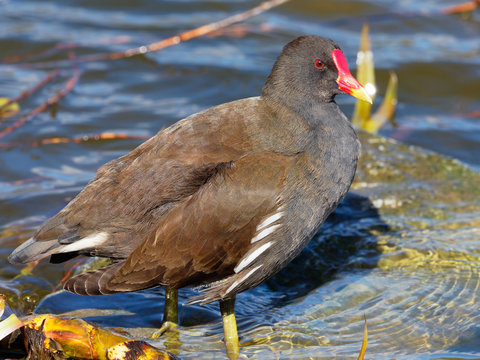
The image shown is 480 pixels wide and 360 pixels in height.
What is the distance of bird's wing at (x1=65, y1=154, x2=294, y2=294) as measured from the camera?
388 centimetres

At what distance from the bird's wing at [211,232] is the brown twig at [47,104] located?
364 cm

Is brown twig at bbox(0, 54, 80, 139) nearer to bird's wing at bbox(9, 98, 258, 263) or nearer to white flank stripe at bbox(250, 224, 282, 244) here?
bird's wing at bbox(9, 98, 258, 263)

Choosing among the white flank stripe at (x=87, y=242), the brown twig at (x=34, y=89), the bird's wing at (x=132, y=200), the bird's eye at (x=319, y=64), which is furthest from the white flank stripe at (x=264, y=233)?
the brown twig at (x=34, y=89)

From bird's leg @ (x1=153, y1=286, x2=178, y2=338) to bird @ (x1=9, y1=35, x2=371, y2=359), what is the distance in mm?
237

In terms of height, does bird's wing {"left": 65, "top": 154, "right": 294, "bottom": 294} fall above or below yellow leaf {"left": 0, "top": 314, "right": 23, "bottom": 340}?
above

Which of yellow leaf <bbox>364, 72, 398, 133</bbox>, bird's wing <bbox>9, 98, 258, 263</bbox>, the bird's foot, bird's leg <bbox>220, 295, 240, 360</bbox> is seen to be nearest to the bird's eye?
bird's wing <bbox>9, 98, 258, 263</bbox>

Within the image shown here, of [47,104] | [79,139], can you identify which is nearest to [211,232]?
[79,139]

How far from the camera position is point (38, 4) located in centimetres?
1012

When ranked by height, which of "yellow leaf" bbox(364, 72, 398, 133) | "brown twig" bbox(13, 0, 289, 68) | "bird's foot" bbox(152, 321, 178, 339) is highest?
"brown twig" bbox(13, 0, 289, 68)

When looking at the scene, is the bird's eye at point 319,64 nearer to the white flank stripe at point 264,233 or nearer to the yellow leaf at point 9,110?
the white flank stripe at point 264,233

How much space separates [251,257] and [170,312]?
762 mm

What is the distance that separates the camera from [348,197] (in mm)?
5562

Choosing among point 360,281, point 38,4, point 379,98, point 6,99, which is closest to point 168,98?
point 6,99

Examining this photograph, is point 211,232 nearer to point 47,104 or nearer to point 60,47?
point 47,104
